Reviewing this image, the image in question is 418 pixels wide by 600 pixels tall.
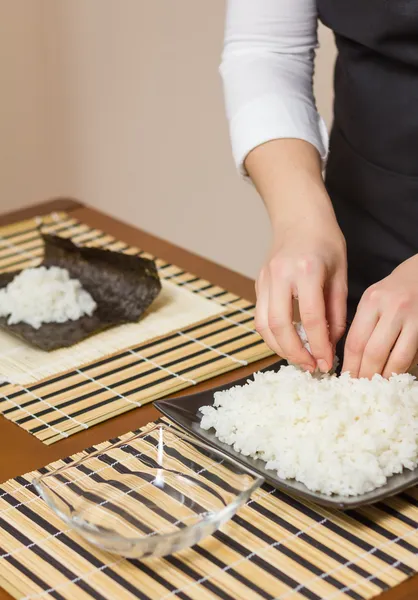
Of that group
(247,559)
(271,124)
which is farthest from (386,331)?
(271,124)

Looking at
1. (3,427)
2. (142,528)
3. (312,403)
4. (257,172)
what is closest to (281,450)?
(312,403)

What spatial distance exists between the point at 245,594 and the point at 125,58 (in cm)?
277

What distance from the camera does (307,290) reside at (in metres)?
1.17

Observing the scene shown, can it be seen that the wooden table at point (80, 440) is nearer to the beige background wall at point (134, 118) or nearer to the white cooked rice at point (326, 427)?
the white cooked rice at point (326, 427)

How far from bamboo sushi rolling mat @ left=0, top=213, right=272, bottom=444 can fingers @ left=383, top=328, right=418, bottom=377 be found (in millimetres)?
285

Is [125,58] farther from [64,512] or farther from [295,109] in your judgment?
[64,512]

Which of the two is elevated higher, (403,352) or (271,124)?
(271,124)

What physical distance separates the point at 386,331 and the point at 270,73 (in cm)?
56

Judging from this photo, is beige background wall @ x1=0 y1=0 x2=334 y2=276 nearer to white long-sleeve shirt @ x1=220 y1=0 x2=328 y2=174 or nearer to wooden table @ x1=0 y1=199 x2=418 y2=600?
white long-sleeve shirt @ x1=220 y1=0 x2=328 y2=174

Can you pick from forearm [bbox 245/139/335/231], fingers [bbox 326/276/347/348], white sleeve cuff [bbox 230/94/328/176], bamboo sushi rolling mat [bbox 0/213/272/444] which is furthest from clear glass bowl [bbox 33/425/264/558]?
white sleeve cuff [bbox 230/94/328/176]

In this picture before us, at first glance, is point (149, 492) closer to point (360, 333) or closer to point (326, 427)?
point (326, 427)

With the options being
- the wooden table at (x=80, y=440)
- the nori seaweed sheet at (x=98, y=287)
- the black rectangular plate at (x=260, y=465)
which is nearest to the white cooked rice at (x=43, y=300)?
the nori seaweed sheet at (x=98, y=287)

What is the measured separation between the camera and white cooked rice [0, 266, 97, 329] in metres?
1.45

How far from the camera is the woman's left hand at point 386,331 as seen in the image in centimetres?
111
